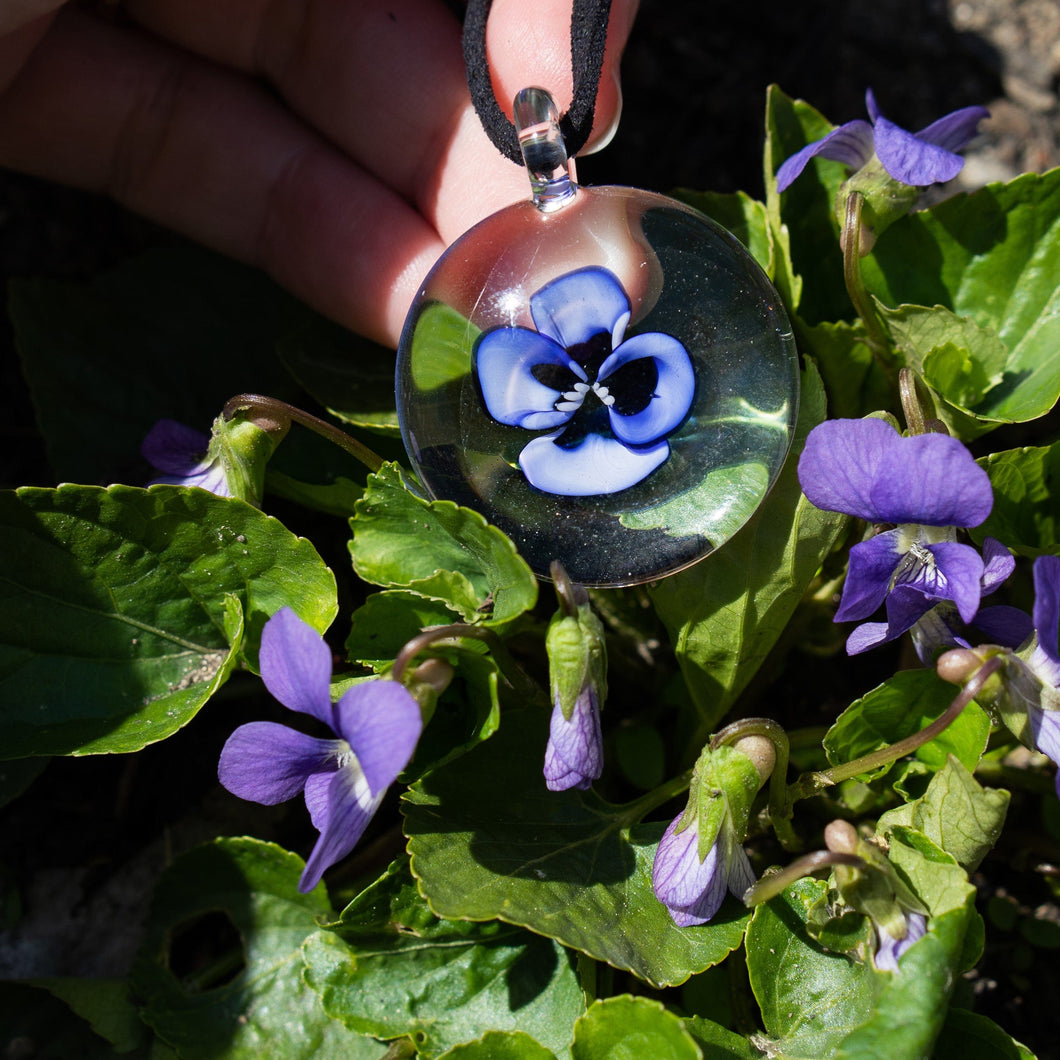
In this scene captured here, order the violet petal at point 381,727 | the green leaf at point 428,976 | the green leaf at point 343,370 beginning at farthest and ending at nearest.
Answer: the green leaf at point 343,370, the green leaf at point 428,976, the violet petal at point 381,727

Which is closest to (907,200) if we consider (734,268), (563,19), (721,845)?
(734,268)

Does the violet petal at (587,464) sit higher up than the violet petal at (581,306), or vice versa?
the violet petal at (581,306)

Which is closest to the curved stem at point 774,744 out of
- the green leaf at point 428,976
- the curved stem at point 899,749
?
the curved stem at point 899,749

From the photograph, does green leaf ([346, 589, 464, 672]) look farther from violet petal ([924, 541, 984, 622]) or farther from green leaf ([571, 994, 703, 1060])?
violet petal ([924, 541, 984, 622])

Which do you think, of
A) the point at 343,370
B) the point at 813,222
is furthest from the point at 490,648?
the point at 813,222

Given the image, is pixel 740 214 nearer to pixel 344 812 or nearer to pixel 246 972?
pixel 344 812

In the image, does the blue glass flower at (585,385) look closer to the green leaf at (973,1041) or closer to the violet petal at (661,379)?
the violet petal at (661,379)

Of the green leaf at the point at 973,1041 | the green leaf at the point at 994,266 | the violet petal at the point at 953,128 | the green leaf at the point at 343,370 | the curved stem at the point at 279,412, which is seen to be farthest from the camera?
the green leaf at the point at 343,370


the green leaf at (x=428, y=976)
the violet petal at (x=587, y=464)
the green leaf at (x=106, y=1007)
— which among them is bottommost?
the green leaf at (x=106, y=1007)
